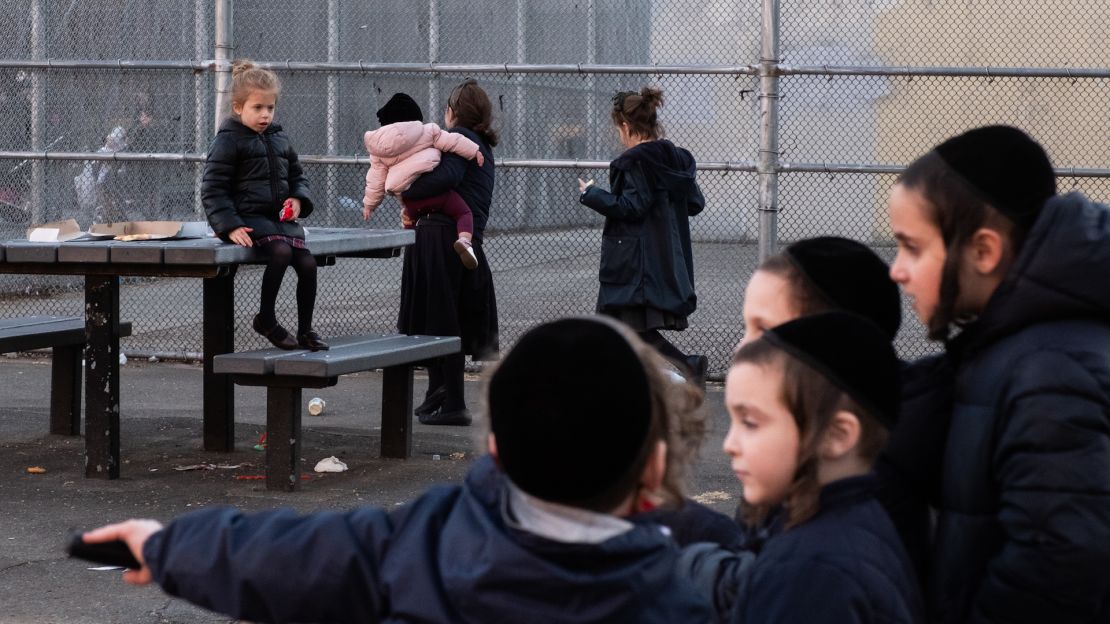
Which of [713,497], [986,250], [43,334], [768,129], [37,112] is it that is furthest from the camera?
[37,112]

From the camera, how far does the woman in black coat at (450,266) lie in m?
7.87

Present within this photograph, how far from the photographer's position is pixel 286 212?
6.77m

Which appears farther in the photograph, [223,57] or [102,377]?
[223,57]

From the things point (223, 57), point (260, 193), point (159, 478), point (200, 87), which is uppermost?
point (223, 57)

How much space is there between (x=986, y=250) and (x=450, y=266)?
18.7 ft

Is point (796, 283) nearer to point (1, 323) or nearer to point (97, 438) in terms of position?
point (97, 438)

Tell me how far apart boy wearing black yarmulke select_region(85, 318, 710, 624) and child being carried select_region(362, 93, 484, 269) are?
578 cm

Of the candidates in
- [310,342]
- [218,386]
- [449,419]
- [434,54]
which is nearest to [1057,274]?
[310,342]

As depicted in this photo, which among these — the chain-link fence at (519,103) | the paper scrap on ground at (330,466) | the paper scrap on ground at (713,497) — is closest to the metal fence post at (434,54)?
the chain-link fence at (519,103)

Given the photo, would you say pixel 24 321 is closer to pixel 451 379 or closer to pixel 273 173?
pixel 273 173

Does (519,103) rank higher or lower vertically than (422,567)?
higher

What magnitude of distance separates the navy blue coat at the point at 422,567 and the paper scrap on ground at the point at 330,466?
15.7 ft

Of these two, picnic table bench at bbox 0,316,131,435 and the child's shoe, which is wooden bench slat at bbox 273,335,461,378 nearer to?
the child's shoe

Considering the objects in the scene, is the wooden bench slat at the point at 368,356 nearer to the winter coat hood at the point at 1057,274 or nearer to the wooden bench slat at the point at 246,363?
the wooden bench slat at the point at 246,363
